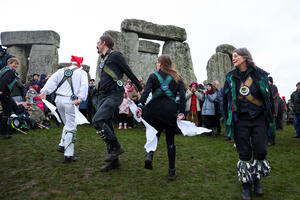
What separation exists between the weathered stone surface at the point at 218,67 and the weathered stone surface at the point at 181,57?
1885mm

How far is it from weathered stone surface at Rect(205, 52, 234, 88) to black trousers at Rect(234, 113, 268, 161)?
11.2 m

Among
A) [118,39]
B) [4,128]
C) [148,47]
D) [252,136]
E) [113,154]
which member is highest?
[148,47]

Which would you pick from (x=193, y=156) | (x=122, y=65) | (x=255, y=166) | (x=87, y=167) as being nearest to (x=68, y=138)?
(x=87, y=167)

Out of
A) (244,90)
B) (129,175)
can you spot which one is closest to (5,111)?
(129,175)

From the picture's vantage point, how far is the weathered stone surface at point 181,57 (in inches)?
484

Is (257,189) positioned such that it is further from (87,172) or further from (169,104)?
(87,172)

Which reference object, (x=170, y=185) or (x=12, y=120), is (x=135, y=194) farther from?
(x=12, y=120)

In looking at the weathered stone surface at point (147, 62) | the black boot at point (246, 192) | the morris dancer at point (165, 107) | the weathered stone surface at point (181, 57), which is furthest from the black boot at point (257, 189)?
the weathered stone surface at point (147, 62)

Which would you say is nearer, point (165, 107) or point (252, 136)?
point (252, 136)

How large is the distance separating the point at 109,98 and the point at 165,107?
0.96m

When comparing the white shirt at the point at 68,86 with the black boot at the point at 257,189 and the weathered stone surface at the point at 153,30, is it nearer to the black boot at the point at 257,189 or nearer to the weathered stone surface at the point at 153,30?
the black boot at the point at 257,189

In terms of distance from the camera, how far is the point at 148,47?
17.1m

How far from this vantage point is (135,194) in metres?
3.00

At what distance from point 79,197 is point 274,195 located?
8.23ft
